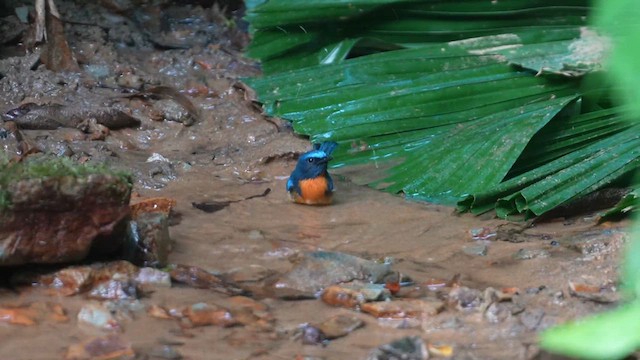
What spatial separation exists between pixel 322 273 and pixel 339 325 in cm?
51

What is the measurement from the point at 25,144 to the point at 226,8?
3150mm

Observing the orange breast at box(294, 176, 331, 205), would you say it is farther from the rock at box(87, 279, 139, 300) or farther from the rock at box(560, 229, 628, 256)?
the rock at box(87, 279, 139, 300)

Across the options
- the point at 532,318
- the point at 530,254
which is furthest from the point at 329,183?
the point at 532,318

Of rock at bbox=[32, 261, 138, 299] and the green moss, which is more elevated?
the green moss

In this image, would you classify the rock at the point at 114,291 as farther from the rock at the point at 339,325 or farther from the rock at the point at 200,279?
the rock at the point at 339,325

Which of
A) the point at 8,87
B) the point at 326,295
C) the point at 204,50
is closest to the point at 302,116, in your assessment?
the point at 204,50

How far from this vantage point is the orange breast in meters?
5.14

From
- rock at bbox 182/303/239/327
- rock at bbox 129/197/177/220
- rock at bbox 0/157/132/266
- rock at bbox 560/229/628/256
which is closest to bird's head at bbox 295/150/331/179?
rock at bbox 129/197/177/220

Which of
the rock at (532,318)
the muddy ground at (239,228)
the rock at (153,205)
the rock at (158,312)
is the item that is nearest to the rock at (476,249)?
the muddy ground at (239,228)

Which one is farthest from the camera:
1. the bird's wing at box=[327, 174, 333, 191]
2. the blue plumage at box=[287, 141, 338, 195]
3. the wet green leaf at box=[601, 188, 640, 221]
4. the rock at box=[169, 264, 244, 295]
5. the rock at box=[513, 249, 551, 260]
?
the bird's wing at box=[327, 174, 333, 191]

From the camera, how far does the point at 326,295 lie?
3477 millimetres

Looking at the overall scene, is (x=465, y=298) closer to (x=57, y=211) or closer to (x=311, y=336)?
(x=311, y=336)

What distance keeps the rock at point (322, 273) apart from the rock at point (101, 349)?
2.69 ft

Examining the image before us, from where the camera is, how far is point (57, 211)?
340 centimetres
